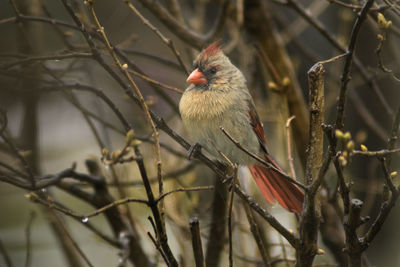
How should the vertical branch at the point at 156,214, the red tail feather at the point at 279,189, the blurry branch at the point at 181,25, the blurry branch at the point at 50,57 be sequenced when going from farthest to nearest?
the blurry branch at the point at 181,25, the red tail feather at the point at 279,189, the blurry branch at the point at 50,57, the vertical branch at the point at 156,214

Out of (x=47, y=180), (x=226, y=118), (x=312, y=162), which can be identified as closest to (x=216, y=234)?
(x=226, y=118)

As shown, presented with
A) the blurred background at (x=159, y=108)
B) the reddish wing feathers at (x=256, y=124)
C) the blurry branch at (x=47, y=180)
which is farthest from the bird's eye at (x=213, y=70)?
the blurry branch at (x=47, y=180)

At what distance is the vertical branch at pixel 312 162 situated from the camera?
1.68 meters

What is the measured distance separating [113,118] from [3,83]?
142 centimetres

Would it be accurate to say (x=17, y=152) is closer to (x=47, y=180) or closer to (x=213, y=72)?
(x=47, y=180)

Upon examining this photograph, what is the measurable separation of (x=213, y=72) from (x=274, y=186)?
755mm

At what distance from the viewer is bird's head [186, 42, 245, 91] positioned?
111 inches

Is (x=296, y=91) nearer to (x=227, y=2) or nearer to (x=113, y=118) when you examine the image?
(x=227, y=2)

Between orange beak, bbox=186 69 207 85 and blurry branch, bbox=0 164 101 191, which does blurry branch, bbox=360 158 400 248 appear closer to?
blurry branch, bbox=0 164 101 191

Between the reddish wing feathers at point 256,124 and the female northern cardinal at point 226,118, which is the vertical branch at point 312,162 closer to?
the female northern cardinal at point 226,118

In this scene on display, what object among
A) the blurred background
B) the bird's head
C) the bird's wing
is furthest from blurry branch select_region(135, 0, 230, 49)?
the bird's wing

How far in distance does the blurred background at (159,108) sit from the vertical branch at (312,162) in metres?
0.29

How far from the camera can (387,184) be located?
1.60 meters

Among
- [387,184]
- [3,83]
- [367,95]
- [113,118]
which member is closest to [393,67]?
[367,95]
